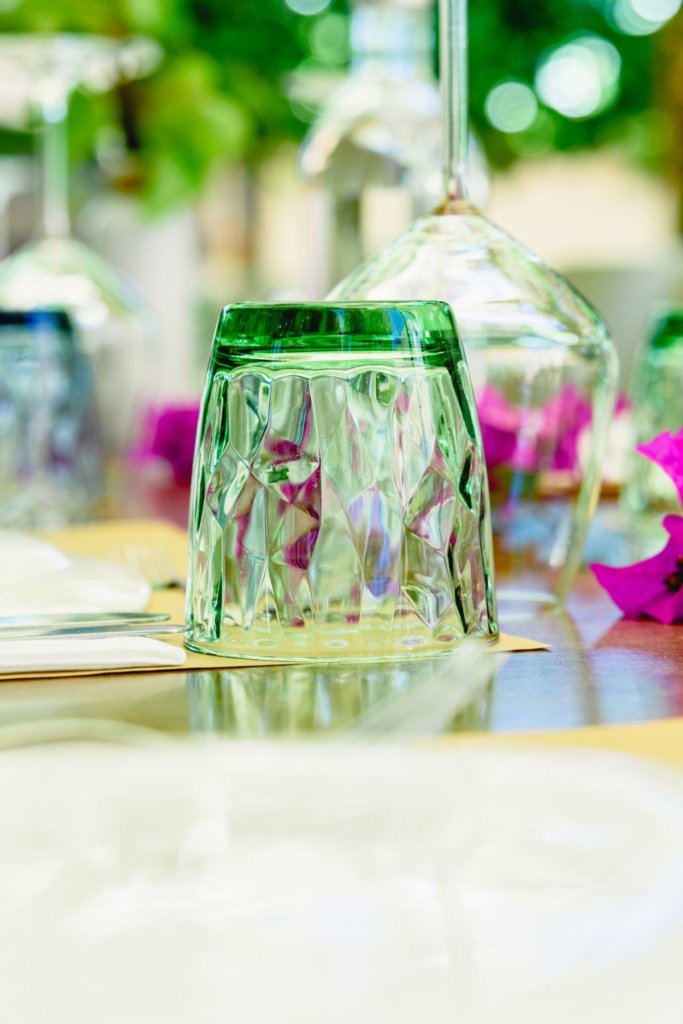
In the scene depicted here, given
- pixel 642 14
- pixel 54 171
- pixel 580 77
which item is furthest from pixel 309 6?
pixel 54 171

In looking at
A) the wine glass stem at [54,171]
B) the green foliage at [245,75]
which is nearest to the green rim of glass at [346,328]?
the wine glass stem at [54,171]

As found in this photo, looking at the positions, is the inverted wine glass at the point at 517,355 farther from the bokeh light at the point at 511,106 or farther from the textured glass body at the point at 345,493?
the bokeh light at the point at 511,106

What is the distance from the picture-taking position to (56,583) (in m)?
0.48

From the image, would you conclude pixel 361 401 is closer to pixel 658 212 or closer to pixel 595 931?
pixel 595 931

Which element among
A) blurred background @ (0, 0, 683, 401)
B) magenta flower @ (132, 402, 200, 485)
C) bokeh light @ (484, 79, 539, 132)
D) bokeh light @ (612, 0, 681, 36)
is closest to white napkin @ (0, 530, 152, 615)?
blurred background @ (0, 0, 683, 401)

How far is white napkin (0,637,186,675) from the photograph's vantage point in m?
0.40

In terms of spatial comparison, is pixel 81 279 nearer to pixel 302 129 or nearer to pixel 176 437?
pixel 176 437

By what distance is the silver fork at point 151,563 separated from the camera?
560 millimetres

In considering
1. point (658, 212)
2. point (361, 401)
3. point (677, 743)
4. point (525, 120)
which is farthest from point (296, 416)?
point (658, 212)

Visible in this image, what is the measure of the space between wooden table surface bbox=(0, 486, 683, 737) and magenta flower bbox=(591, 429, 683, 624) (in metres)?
0.04

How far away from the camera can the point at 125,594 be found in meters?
0.49

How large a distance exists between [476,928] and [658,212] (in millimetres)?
4070

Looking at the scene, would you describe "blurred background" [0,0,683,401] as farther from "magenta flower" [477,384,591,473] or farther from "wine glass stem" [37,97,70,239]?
"magenta flower" [477,384,591,473]

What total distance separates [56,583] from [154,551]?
0.18 meters
